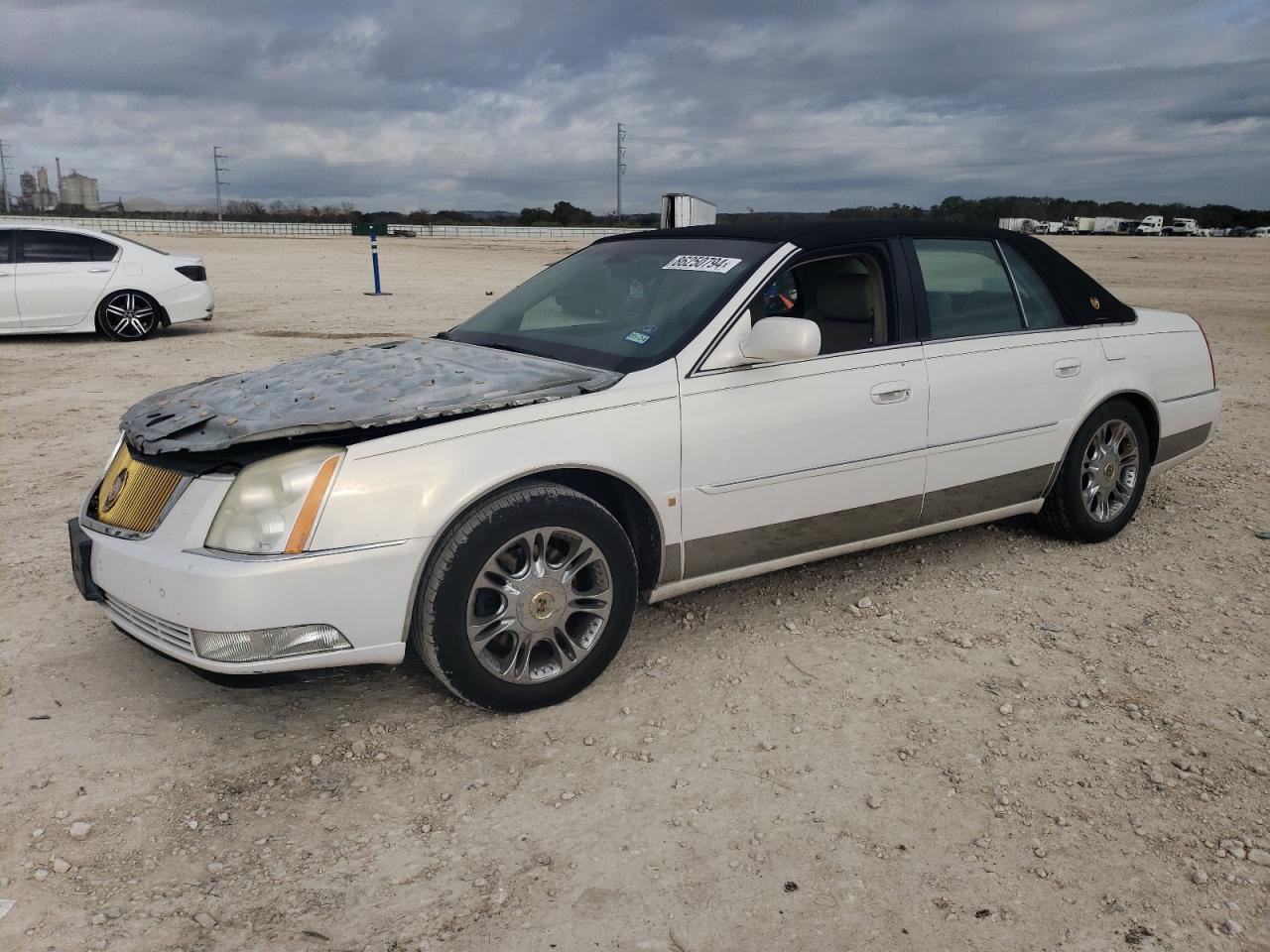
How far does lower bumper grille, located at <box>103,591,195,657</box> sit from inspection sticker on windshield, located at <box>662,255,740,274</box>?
2.33 m

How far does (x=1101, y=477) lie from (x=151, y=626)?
168 inches

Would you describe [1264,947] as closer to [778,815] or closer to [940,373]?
[778,815]

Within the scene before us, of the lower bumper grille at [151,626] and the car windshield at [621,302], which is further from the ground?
the car windshield at [621,302]

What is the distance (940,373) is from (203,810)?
3182 mm

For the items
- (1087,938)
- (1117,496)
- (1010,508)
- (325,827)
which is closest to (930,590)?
(1010,508)

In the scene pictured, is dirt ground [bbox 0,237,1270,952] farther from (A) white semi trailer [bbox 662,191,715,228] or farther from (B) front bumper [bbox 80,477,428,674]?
(A) white semi trailer [bbox 662,191,715,228]

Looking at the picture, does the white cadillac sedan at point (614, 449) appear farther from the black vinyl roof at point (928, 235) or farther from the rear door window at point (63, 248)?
the rear door window at point (63, 248)

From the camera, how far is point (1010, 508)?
4.83 metres

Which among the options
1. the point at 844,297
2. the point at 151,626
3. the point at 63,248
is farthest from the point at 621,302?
the point at 63,248

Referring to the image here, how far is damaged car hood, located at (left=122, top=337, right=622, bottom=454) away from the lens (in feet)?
10.2

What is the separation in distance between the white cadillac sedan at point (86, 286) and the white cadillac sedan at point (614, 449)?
9815 millimetres

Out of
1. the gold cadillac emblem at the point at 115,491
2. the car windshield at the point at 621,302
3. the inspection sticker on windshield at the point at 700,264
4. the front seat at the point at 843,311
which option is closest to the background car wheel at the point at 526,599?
the car windshield at the point at 621,302

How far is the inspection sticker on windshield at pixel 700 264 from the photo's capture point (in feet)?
13.4

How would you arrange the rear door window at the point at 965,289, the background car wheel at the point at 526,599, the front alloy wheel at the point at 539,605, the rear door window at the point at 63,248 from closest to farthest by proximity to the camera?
the background car wheel at the point at 526,599, the front alloy wheel at the point at 539,605, the rear door window at the point at 965,289, the rear door window at the point at 63,248
